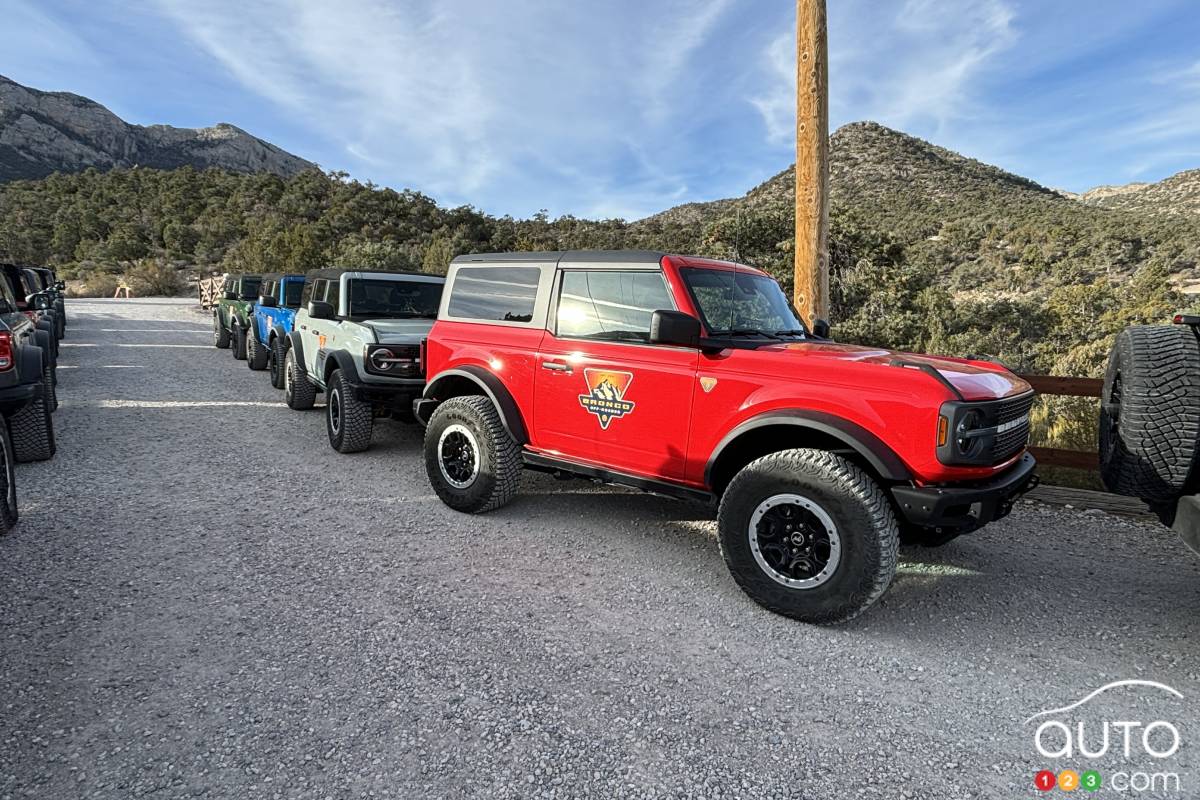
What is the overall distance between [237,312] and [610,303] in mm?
12160

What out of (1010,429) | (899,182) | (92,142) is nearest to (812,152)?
(1010,429)

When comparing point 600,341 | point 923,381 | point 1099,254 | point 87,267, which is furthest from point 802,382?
point 87,267

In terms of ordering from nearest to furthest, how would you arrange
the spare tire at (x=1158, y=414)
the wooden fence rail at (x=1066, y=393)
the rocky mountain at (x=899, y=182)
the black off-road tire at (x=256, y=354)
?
the spare tire at (x=1158, y=414) → the wooden fence rail at (x=1066, y=393) → the black off-road tire at (x=256, y=354) → the rocky mountain at (x=899, y=182)

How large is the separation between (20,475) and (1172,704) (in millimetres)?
7792

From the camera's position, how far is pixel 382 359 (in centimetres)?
603

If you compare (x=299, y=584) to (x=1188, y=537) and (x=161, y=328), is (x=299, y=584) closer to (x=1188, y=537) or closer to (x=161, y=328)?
(x=1188, y=537)

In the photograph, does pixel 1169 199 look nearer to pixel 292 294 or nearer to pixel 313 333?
pixel 292 294

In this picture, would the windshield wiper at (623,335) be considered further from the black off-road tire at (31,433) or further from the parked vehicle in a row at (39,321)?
the parked vehicle in a row at (39,321)

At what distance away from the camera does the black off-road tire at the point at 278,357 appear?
31.2ft

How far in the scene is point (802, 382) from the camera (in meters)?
3.18

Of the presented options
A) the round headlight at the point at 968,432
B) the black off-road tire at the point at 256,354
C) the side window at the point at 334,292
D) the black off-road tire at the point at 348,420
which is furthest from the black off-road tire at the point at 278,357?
the round headlight at the point at 968,432

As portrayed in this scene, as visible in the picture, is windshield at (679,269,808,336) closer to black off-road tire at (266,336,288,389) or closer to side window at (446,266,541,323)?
side window at (446,266,541,323)

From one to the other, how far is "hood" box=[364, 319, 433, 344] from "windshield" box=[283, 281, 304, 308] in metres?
3.89

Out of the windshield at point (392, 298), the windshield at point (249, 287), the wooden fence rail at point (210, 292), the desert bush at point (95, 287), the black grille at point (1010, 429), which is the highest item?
the desert bush at point (95, 287)
